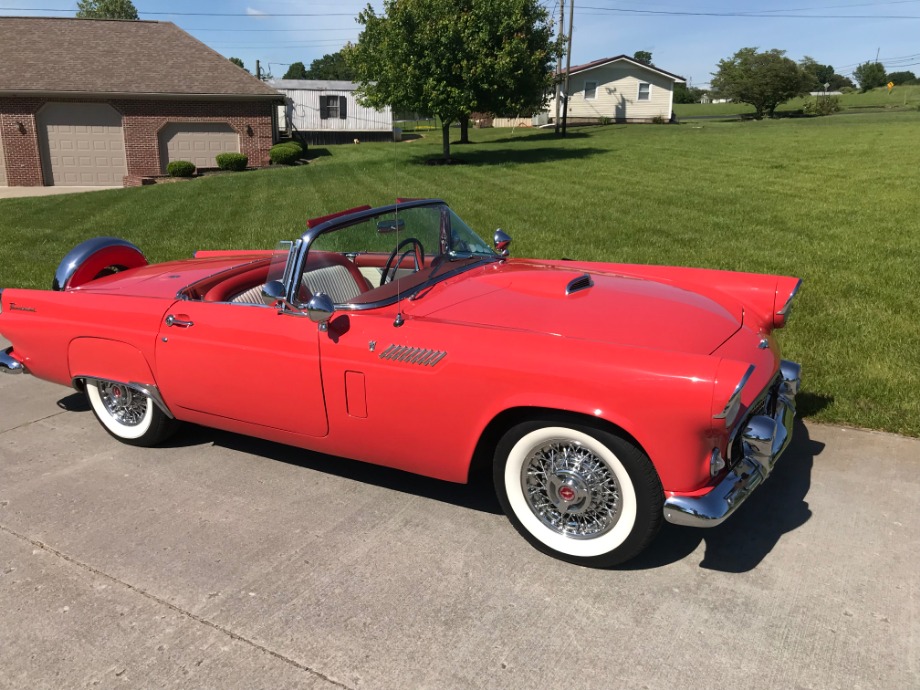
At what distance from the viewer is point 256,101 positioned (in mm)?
25281

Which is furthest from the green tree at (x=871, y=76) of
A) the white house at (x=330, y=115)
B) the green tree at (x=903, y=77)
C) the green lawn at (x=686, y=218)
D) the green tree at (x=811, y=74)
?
the green lawn at (x=686, y=218)

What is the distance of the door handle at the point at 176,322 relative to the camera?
12.5ft

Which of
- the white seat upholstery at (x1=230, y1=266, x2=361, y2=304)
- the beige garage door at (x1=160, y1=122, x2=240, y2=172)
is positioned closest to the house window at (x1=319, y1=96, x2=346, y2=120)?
the beige garage door at (x1=160, y1=122, x2=240, y2=172)

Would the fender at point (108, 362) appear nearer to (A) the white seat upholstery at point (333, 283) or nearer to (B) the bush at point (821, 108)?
(A) the white seat upholstery at point (333, 283)

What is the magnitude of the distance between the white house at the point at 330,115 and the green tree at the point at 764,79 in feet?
77.5

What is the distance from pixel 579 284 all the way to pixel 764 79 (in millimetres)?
49359

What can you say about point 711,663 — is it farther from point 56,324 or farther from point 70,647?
point 56,324

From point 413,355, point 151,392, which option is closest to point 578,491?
point 413,355

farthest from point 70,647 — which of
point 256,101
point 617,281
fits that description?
point 256,101

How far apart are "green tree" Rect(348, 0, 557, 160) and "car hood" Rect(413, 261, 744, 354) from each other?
57.7 feet

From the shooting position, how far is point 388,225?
3877 millimetres

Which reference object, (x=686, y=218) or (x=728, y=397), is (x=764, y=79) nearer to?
(x=686, y=218)

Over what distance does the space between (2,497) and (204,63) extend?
2585 cm

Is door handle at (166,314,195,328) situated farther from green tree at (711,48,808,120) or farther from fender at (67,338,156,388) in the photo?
green tree at (711,48,808,120)
